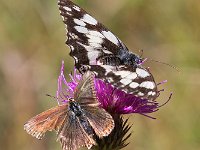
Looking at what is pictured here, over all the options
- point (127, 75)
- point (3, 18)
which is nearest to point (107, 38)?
point (127, 75)

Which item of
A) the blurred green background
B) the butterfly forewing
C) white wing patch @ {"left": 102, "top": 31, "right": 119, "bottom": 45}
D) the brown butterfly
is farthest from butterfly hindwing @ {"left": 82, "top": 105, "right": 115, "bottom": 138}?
the blurred green background

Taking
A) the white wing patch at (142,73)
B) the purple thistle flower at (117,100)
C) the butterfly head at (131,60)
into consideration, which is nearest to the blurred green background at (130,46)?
the purple thistle flower at (117,100)

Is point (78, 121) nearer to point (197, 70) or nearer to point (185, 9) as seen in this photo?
point (197, 70)

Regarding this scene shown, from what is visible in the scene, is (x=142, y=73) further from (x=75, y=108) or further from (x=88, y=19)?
(x=88, y=19)

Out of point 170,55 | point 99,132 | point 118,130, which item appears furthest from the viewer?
point 170,55

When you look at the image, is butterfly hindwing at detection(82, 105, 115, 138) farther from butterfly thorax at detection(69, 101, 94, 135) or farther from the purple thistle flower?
the purple thistle flower

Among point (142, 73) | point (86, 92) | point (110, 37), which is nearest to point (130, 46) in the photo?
point (110, 37)
